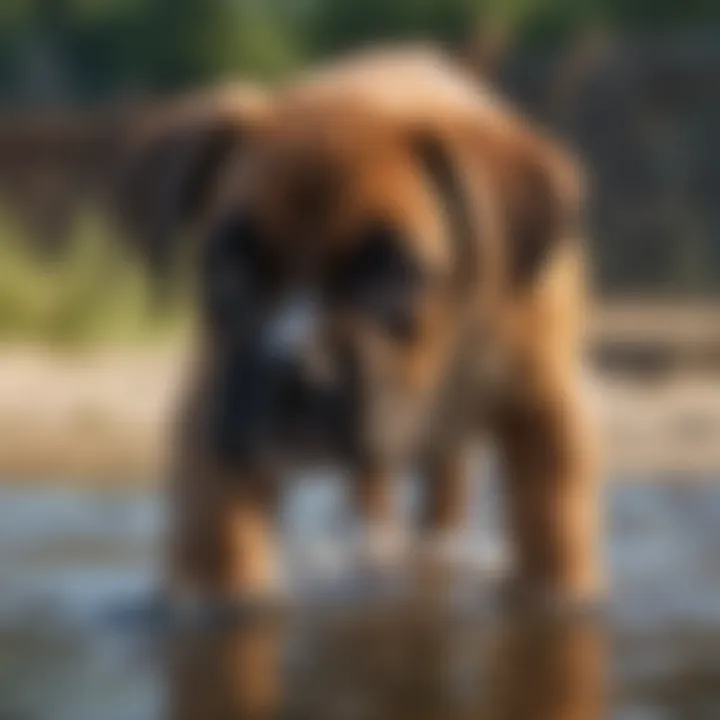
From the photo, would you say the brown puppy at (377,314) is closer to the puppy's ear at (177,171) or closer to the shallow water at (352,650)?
the puppy's ear at (177,171)

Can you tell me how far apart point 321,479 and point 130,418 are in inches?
51.0

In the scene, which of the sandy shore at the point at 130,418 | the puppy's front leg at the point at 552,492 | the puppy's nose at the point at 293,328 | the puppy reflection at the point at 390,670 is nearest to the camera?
the puppy reflection at the point at 390,670

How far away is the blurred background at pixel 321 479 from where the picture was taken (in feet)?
9.54

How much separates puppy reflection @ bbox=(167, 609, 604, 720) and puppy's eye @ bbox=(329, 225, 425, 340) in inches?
16.5

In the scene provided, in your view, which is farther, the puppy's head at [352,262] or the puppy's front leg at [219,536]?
the puppy's front leg at [219,536]

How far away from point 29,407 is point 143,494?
1.29 m

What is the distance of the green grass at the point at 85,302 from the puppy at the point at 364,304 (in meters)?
4.06

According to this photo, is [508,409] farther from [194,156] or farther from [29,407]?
[29,407]

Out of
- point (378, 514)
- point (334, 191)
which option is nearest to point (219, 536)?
point (334, 191)

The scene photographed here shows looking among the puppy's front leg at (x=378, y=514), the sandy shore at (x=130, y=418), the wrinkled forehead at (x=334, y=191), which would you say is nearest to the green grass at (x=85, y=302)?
the sandy shore at (x=130, y=418)

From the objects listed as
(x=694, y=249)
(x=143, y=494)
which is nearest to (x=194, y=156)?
(x=143, y=494)

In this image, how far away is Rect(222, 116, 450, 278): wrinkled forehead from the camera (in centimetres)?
321

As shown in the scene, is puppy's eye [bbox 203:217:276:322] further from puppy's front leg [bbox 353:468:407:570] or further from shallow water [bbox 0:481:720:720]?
puppy's front leg [bbox 353:468:407:570]

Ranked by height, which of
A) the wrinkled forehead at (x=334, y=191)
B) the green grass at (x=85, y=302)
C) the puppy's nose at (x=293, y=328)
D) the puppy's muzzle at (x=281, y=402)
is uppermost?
the green grass at (x=85, y=302)
